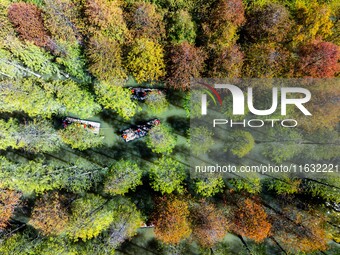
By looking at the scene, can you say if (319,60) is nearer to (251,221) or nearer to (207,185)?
(207,185)

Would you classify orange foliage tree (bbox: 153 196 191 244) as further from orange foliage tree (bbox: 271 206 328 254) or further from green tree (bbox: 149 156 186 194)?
orange foliage tree (bbox: 271 206 328 254)

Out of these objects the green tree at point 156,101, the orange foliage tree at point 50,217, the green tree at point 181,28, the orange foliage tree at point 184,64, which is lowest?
the orange foliage tree at point 50,217

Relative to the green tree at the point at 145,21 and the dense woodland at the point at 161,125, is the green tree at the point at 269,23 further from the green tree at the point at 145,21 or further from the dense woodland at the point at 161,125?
the green tree at the point at 145,21

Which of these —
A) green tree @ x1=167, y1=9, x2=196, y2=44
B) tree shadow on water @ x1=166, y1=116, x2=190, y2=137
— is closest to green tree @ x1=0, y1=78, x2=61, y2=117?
tree shadow on water @ x1=166, y1=116, x2=190, y2=137

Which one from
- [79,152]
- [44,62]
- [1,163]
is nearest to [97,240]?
[79,152]

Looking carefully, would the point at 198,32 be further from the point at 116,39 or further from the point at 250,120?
the point at 250,120

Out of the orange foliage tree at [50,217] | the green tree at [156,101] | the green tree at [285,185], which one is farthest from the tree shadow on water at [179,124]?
the orange foliage tree at [50,217]
